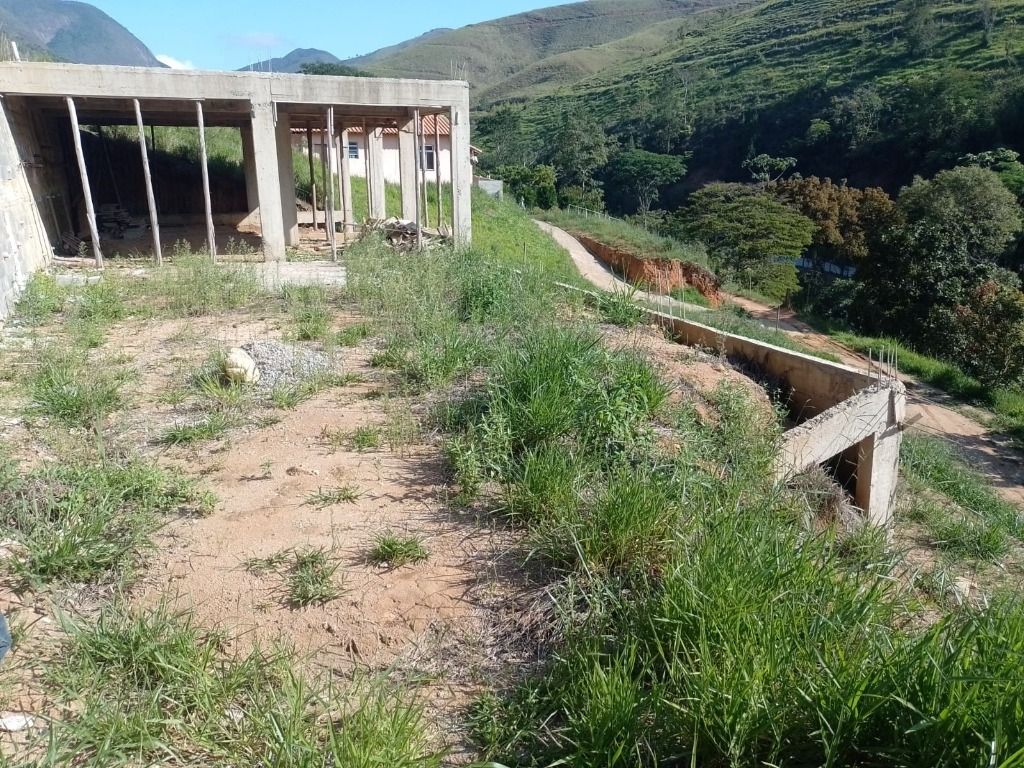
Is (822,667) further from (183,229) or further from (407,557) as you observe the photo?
(183,229)

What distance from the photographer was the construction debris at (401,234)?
13438 millimetres

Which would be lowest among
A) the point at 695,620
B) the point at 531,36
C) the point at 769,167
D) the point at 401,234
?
the point at 695,620

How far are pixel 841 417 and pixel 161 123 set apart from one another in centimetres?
1576

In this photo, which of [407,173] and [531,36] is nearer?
[407,173]

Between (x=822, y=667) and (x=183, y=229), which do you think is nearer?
(x=822, y=667)

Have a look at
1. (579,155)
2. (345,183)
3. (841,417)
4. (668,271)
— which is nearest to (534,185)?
(579,155)

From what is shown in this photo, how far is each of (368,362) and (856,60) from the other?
67.5 m

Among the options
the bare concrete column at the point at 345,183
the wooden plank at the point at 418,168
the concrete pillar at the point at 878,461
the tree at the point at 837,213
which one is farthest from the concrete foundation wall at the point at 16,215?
the tree at the point at 837,213

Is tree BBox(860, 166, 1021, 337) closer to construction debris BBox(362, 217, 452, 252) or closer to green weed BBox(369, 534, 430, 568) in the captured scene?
construction debris BBox(362, 217, 452, 252)

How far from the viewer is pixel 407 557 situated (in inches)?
133

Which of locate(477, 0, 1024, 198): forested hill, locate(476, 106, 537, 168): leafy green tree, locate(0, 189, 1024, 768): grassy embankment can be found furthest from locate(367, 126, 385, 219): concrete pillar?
locate(476, 106, 537, 168): leafy green tree

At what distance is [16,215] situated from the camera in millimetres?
10055

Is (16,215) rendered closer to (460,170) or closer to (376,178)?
(460,170)

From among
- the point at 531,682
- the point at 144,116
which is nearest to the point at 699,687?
the point at 531,682
